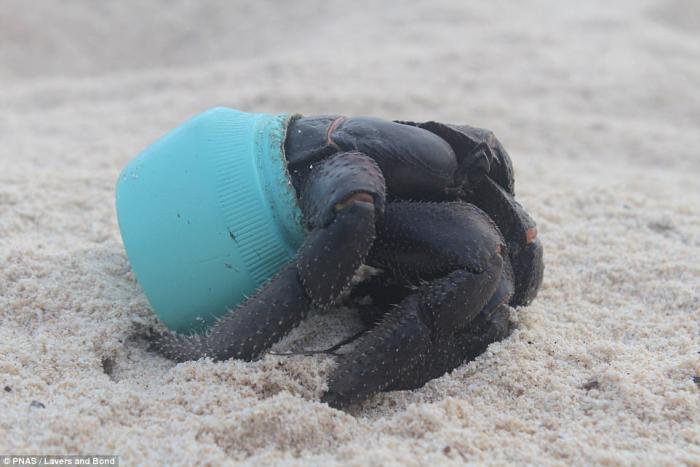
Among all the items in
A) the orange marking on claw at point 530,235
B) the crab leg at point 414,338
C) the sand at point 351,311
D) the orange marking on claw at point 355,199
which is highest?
the orange marking on claw at point 355,199

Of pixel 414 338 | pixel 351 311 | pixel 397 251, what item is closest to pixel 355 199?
pixel 397 251

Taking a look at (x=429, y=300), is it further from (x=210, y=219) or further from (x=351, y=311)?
(x=210, y=219)

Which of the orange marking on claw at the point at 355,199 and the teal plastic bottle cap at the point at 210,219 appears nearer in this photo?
the orange marking on claw at the point at 355,199

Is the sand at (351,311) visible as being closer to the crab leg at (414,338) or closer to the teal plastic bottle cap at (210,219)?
the crab leg at (414,338)

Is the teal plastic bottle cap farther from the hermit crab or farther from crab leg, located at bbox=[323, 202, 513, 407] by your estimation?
crab leg, located at bbox=[323, 202, 513, 407]

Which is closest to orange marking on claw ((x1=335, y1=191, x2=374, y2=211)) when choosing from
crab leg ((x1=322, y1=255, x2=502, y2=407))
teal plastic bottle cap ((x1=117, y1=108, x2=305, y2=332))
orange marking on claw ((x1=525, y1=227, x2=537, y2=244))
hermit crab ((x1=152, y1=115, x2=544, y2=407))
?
hermit crab ((x1=152, y1=115, x2=544, y2=407))

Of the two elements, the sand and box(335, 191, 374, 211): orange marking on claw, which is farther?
box(335, 191, 374, 211): orange marking on claw

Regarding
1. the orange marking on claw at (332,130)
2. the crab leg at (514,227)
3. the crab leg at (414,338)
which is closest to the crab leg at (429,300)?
the crab leg at (414,338)
